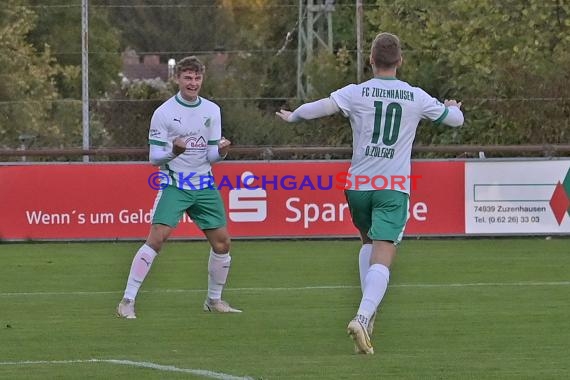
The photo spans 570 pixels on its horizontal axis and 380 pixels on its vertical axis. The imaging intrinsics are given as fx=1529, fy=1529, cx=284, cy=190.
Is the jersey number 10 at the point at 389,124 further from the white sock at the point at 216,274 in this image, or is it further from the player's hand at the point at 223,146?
the white sock at the point at 216,274

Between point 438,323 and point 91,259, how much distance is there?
26.0ft

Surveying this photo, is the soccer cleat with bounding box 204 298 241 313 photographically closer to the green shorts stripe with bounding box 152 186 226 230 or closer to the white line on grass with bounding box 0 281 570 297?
the green shorts stripe with bounding box 152 186 226 230

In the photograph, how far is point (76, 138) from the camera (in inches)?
1337

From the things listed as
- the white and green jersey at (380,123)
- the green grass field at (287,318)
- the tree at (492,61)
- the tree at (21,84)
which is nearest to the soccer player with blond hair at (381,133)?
the white and green jersey at (380,123)

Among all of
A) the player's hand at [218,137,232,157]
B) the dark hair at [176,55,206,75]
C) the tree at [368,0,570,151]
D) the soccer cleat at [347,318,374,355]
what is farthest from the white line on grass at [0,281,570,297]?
the tree at [368,0,570,151]

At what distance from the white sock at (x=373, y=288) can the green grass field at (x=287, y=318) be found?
0.97 ft

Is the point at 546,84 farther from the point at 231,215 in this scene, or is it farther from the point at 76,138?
the point at 76,138

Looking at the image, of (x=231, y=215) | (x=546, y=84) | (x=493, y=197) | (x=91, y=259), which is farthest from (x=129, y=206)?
(x=546, y=84)

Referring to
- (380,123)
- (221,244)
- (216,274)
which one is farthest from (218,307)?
(380,123)

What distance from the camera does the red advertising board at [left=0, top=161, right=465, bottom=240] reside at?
2070 cm

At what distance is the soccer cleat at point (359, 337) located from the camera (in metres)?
8.93

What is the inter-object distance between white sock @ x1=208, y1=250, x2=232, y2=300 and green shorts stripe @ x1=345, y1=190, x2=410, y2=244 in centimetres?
269

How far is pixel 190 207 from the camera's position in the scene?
11.9 m

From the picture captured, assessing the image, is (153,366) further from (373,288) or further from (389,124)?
(389,124)
